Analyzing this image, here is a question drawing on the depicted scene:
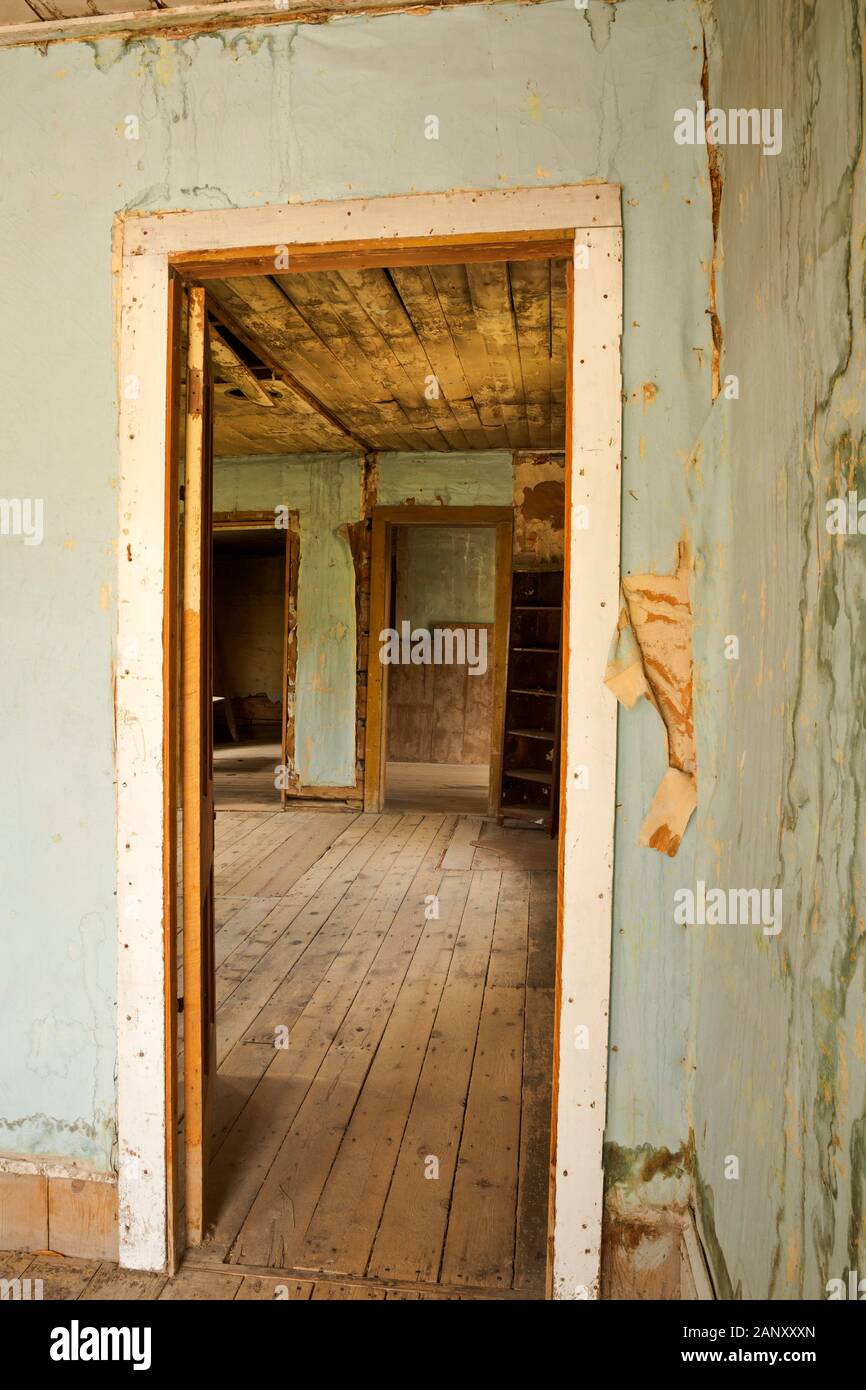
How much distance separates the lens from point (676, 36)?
5.36 feet

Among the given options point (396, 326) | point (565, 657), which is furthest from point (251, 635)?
point (565, 657)

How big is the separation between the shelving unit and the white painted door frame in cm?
465

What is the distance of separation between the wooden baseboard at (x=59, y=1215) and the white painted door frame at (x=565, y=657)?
2.5 inches

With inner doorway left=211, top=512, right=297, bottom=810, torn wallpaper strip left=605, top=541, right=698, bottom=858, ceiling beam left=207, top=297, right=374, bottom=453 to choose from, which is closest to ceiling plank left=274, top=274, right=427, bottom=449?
ceiling beam left=207, top=297, right=374, bottom=453

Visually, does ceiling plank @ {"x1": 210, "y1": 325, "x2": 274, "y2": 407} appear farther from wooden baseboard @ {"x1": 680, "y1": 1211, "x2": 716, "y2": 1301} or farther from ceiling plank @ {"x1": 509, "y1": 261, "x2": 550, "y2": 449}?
wooden baseboard @ {"x1": 680, "y1": 1211, "x2": 716, "y2": 1301}

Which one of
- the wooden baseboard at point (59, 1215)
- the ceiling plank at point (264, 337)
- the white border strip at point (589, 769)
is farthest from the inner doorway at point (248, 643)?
the white border strip at point (589, 769)

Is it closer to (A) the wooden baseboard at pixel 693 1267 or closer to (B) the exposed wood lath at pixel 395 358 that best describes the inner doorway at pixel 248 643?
(B) the exposed wood lath at pixel 395 358

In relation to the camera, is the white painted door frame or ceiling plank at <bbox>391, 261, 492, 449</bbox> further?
ceiling plank at <bbox>391, 261, 492, 449</bbox>

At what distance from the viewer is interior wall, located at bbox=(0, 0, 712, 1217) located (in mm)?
1657

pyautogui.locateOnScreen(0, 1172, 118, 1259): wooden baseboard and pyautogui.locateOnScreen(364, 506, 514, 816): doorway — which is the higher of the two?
pyautogui.locateOnScreen(364, 506, 514, 816): doorway

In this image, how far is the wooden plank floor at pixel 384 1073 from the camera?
199cm

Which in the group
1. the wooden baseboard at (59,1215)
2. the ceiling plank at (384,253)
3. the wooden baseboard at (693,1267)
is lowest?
the wooden baseboard at (59,1215)

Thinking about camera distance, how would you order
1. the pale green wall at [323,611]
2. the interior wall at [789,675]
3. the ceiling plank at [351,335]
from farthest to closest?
the pale green wall at [323,611], the ceiling plank at [351,335], the interior wall at [789,675]

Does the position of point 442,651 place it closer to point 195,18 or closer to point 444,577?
point 444,577
